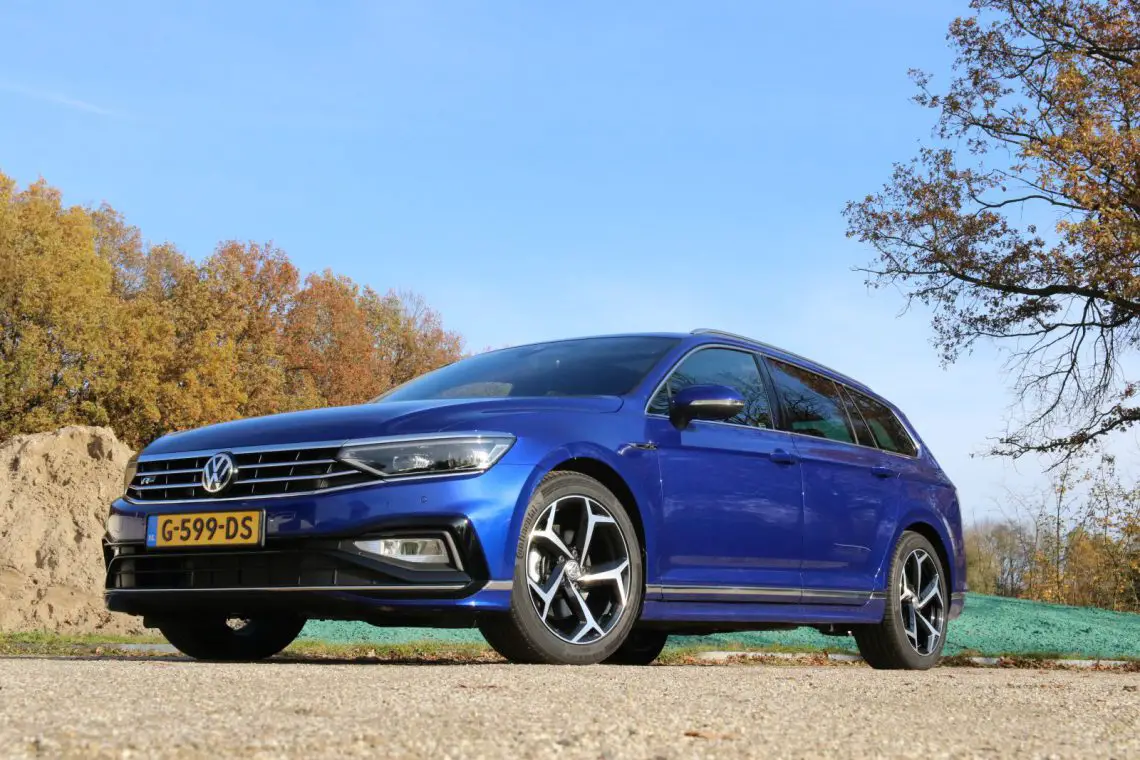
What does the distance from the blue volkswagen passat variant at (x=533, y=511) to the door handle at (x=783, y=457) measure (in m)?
0.02

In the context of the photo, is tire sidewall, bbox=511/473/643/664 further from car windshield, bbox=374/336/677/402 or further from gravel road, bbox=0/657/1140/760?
car windshield, bbox=374/336/677/402

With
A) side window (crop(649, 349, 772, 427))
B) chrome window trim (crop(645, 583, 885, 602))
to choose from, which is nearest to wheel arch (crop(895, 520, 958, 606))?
chrome window trim (crop(645, 583, 885, 602))

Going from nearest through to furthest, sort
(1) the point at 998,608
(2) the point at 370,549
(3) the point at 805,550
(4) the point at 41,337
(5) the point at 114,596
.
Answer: (2) the point at 370,549 → (5) the point at 114,596 → (3) the point at 805,550 → (1) the point at 998,608 → (4) the point at 41,337

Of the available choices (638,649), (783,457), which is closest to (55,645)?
(638,649)

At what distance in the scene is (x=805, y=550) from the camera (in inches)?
281

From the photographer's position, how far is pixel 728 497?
6582 mm

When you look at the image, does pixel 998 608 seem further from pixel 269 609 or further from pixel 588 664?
pixel 269 609

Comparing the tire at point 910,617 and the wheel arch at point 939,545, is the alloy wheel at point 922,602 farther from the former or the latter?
the wheel arch at point 939,545

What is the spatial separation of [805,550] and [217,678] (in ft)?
12.4

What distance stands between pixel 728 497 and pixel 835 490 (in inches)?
47.1

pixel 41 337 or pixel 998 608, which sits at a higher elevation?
pixel 41 337

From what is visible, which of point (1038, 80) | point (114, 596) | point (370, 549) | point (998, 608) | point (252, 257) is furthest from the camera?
point (252, 257)

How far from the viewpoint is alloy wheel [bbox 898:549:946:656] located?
27.0 feet

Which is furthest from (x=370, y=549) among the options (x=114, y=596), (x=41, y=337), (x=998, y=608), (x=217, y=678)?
(x=41, y=337)
